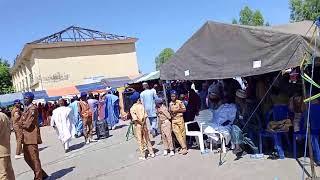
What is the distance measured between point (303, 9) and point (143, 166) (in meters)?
36.4

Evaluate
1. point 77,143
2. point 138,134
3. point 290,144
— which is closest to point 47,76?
point 77,143

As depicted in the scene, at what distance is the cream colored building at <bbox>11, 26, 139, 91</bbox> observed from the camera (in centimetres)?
3625

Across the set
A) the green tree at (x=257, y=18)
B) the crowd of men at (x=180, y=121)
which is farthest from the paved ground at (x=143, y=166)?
the green tree at (x=257, y=18)

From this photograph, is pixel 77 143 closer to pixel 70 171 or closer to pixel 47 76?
pixel 70 171

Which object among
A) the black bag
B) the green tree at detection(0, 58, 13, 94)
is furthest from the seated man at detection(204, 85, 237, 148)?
the green tree at detection(0, 58, 13, 94)

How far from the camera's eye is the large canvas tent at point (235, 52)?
24.0 feet

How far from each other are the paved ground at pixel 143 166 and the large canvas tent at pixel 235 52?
5.81 feet

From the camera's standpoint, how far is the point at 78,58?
37.7m

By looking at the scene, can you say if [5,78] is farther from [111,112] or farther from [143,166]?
[143,166]

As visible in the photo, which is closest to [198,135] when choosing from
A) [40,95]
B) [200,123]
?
[200,123]

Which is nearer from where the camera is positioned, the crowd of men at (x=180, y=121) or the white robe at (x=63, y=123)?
the crowd of men at (x=180, y=121)

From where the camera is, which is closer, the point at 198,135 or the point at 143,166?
the point at 143,166

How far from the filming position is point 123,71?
3919 centimetres

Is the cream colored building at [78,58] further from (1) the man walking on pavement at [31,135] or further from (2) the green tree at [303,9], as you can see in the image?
(1) the man walking on pavement at [31,135]
